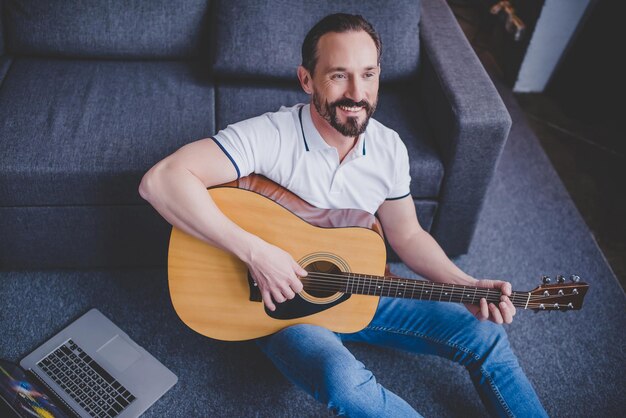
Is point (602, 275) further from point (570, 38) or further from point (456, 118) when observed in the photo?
point (570, 38)

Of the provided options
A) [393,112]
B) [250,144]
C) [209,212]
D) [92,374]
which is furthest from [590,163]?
→ [92,374]

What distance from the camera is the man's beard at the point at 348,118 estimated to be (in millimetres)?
1316

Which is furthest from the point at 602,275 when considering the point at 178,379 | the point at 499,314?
the point at 178,379

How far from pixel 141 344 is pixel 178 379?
0.61 feet

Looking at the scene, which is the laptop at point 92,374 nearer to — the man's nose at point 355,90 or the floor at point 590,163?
the man's nose at point 355,90

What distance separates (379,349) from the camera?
1764 millimetres

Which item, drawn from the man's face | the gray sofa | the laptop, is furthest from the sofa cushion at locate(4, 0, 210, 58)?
the laptop

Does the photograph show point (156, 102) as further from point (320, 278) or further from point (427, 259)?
point (427, 259)

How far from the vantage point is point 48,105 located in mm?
1760

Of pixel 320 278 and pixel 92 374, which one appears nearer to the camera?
pixel 320 278

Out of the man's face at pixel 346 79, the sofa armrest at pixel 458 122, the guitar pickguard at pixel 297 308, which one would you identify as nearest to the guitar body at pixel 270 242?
the guitar pickguard at pixel 297 308

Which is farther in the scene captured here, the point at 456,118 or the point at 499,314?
the point at 456,118

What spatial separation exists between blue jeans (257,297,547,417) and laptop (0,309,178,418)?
432 millimetres

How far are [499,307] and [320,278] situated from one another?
0.47 meters
